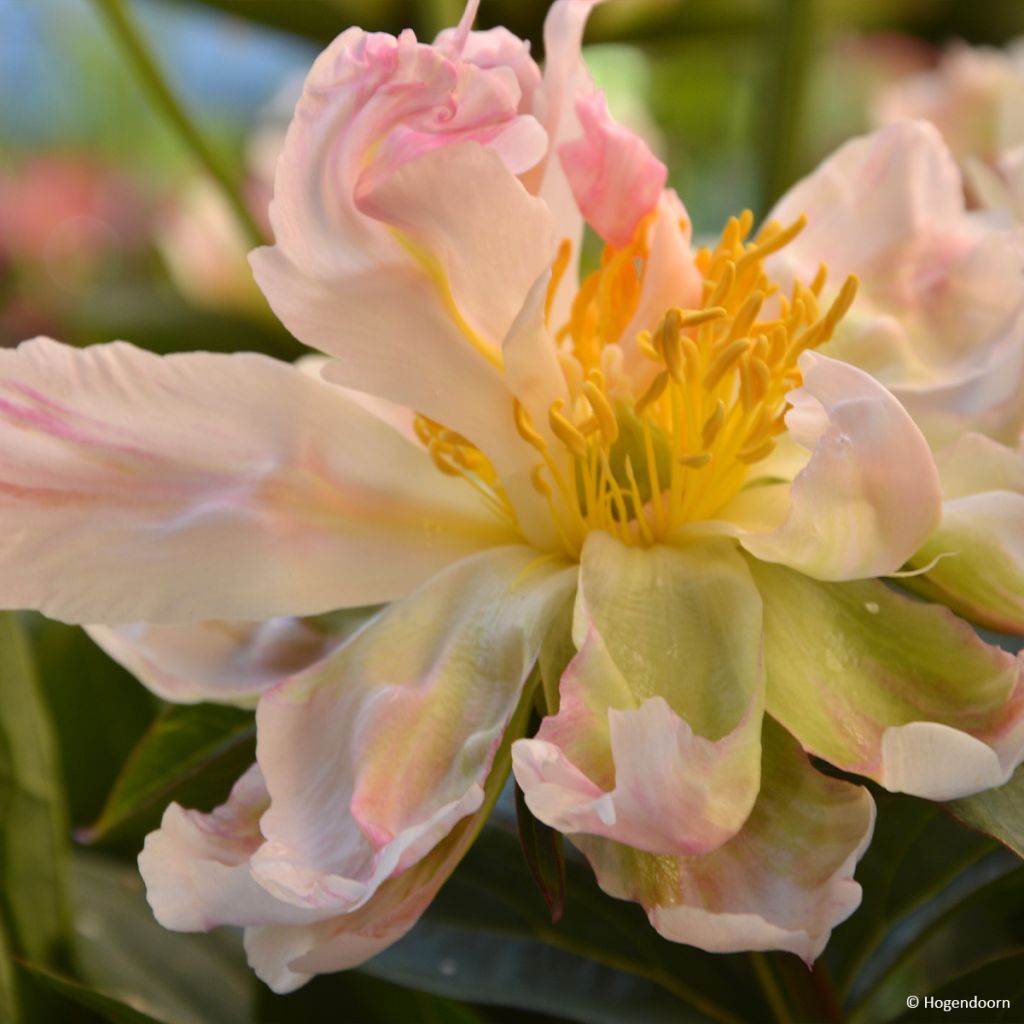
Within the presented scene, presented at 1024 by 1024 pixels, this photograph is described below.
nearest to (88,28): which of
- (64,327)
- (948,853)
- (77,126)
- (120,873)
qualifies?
(77,126)

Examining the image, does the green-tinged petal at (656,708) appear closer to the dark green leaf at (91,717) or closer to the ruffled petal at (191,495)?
the ruffled petal at (191,495)

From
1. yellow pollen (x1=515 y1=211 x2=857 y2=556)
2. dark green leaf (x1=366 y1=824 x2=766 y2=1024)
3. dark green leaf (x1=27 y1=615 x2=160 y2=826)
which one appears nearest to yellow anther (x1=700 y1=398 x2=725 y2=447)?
yellow pollen (x1=515 y1=211 x2=857 y2=556)

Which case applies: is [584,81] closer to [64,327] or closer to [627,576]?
[627,576]

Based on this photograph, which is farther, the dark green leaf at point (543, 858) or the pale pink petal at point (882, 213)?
the pale pink petal at point (882, 213)

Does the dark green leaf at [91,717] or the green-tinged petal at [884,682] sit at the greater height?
the green-tinged petal at [884,682]

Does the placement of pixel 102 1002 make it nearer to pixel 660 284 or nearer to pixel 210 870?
→ pixel 210 870

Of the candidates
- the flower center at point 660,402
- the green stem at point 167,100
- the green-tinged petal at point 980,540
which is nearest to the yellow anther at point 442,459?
the flower center at point 660,402

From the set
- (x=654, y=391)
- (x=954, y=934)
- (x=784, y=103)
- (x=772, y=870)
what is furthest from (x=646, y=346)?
(x=784, y=103)
